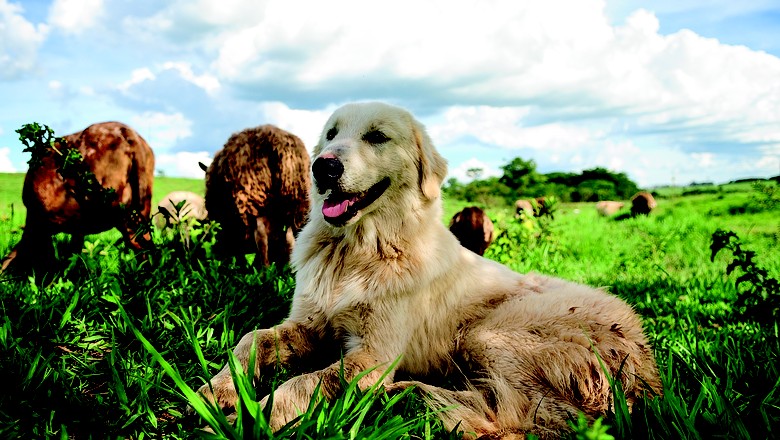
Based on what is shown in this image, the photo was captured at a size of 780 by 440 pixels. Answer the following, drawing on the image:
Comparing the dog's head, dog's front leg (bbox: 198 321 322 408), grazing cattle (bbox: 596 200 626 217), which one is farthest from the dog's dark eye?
grazing cattle (bbox: 596 200 626 217)

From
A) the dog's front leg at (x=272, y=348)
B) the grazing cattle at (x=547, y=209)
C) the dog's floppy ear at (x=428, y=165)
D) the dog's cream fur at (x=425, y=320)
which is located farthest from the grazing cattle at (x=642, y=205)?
the dog's front leg at (x=272, y=348)

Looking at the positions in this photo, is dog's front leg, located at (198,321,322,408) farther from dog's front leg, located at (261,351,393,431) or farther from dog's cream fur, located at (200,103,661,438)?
dog's front leg, located at (261,351,393,431)

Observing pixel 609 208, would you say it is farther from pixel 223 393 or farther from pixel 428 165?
pixel 223 393

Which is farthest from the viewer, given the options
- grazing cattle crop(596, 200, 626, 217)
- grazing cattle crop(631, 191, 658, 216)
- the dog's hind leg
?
grazing cattle crop(596, 200, 626, 217)

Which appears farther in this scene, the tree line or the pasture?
the tree line

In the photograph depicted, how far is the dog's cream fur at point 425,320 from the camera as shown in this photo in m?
2.40

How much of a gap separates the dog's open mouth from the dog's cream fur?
0.04m

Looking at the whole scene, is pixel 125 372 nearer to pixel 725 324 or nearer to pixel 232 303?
pixel 232 303

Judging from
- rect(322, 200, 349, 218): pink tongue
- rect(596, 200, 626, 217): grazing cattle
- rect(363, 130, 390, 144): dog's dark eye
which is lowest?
rect(596, 200, 626, 217): grazing cattle

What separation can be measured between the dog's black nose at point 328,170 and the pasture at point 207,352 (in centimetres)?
103

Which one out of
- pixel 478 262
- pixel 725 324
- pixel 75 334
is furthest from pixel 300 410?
pixel 725 324

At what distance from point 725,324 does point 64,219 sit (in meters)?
6.73

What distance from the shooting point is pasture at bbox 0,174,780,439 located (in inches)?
81.4

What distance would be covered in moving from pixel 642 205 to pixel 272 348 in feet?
51.9
